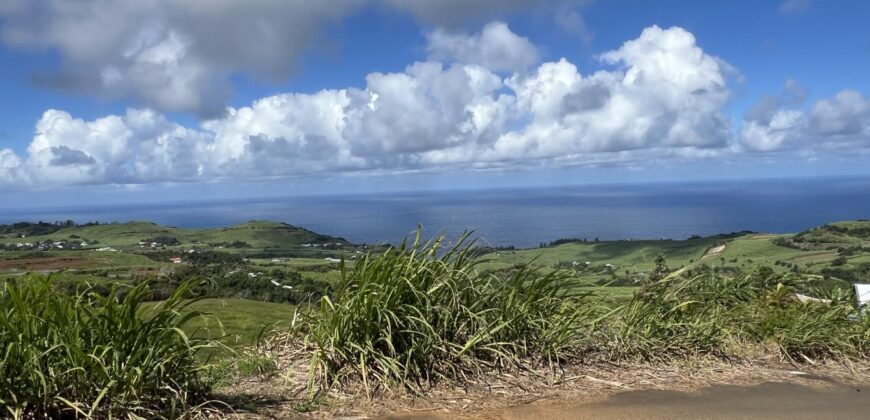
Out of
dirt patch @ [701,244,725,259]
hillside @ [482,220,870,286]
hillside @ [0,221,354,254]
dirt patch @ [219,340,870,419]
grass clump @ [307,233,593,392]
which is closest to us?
dirt patch @ [219,340,870,419]

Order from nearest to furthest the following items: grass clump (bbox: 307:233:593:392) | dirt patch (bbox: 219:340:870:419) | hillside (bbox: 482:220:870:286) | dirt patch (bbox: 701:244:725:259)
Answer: dirt patch (bbox: 219:340:870:419)
grass clump (bbox: 307:233:593:392)
hillside (bbox: 482:220:870:286)
dirt patch (bbox: 701:244:725:259)

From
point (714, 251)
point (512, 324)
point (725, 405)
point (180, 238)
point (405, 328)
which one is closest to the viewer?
point (725, 405)

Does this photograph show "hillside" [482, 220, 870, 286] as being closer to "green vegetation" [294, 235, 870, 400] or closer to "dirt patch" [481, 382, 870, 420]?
"green vegetation" [294, 235, 870, 400]

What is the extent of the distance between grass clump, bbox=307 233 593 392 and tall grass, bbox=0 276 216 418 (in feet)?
3.19

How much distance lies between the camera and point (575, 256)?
8638 cm

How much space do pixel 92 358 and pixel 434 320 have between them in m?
2.49

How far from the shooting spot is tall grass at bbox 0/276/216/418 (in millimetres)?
3488

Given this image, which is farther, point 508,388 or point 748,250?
point 748,250

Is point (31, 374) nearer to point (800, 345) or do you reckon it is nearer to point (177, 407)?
point (177, 407)

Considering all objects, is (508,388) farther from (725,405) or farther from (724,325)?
(724,325)

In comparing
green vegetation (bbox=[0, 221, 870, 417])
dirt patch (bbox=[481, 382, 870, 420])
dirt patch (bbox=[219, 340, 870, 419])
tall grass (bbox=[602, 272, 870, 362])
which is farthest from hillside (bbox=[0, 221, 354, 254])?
dirt patch (bbox=[481, 382, 870, 420])

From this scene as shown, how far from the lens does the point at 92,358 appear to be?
11.6 feet

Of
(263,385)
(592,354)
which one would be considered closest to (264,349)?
(263,385)

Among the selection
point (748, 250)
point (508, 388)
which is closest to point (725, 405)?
point (508, 388)
